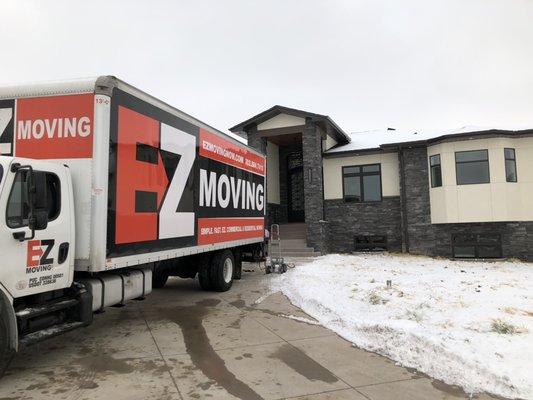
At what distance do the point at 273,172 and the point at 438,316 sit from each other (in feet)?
49.9

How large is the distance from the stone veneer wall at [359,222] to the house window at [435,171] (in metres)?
1.79

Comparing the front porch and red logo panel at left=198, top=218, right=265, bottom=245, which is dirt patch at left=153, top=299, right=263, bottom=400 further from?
the front porch

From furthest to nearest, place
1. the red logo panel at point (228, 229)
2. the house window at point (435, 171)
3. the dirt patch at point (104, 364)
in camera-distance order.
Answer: the house window at point (435, 171) < the red logo panel at point (228, 229) < the dirt patch at point (104, 364)

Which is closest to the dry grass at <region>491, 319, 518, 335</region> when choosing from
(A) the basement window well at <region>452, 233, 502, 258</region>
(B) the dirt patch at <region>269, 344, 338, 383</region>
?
(B) the dirt patch at <region>269, 344, 338, 383</region>

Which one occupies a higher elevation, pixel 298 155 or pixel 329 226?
pixel 298 155

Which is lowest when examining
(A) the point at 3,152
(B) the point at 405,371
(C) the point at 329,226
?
(B) the point at 405,371

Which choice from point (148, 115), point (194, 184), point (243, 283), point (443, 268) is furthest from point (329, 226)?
point (148, 115)

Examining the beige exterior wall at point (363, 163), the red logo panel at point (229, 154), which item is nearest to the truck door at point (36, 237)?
the red logo panel at point (229, 154)

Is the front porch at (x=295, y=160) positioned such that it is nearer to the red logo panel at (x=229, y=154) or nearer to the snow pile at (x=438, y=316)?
the snow pile at (x=438, y=316)

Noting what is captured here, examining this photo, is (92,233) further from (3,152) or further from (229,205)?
(229,205)

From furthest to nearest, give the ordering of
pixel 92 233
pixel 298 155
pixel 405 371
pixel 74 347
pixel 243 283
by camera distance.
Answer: pixel 298 155, pixel 243 283, pixel 74 347, pixel 92 233, pixel 405 371

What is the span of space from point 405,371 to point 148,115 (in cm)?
520

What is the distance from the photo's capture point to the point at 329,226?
1952cm

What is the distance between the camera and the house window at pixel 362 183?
1908cm
